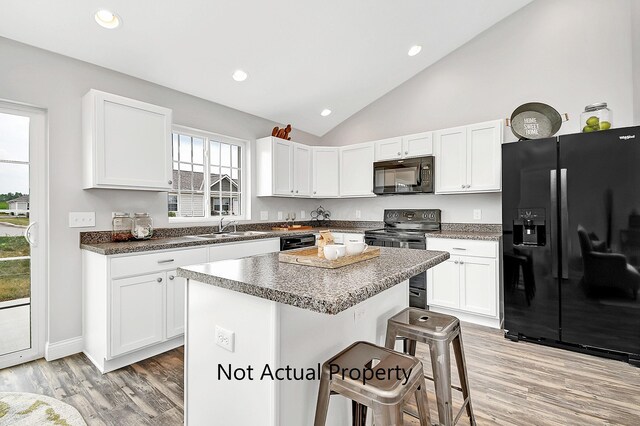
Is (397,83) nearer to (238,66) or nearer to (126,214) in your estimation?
(238,66)

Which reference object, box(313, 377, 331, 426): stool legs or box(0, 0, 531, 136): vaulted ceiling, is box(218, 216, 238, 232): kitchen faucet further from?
box(313, 377, 331, 426): stool legs

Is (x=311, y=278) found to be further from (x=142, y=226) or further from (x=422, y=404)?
(x=142, y=226)

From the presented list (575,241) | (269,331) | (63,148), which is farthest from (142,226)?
(575,241)

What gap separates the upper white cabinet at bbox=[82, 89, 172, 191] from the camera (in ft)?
8.23

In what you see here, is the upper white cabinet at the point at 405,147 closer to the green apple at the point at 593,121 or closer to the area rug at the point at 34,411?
the green apple at the point at 593,121

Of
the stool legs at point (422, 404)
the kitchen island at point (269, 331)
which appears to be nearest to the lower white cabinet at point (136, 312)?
→ the kitchen island at point (269, 331)

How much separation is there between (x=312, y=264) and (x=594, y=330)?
2617 millimetres

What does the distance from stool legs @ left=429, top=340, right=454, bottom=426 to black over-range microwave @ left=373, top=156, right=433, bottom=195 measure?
8.56 ft

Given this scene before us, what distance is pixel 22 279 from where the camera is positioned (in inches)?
97.6

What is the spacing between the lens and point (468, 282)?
129 inches

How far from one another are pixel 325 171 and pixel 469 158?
1981 mm

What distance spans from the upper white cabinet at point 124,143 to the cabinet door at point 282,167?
1440mm

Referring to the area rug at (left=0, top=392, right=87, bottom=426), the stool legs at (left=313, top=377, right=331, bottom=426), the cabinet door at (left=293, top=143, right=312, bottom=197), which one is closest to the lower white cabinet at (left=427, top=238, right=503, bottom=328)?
the cabinet door at (left=293, top=143, right=312, bottom=197)

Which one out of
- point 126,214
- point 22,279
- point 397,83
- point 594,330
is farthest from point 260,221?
point 594,330
